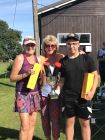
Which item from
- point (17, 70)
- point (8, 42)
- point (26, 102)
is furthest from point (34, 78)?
point (8, 42)

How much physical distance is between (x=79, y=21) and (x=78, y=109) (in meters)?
18.2

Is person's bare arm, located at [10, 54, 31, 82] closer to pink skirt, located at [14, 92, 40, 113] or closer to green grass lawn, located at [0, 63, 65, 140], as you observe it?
pink skirt, located at [14, 92, 40, 113]

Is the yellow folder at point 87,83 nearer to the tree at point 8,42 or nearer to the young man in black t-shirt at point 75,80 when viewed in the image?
the young man in black t-shirt at point 75,80

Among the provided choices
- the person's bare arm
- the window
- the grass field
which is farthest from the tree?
the person's bare arm

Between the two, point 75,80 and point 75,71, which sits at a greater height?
point 75,71

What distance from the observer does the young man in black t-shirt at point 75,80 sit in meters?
5.83

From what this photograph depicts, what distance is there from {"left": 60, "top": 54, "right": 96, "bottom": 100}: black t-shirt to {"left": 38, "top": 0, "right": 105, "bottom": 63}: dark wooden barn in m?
17.6

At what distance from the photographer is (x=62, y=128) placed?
836cm

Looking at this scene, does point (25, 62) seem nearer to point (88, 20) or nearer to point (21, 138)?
point (21, 138)

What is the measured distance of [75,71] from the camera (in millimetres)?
5828

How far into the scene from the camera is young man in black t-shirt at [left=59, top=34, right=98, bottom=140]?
5.83m

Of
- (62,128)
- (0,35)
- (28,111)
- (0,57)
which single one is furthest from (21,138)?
(0,35)

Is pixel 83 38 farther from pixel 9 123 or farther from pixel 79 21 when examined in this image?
pixel 9 123

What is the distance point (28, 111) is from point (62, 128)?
231 cm
